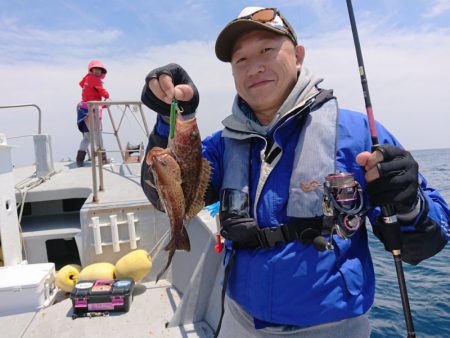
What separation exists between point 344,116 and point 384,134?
26cm

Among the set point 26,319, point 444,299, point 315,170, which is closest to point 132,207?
point 26,319

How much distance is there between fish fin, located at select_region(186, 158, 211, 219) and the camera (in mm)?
2350

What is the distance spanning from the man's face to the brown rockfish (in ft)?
1.41

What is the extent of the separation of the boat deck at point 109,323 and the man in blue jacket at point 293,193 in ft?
7.01

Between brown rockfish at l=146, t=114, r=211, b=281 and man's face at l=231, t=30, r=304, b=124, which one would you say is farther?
brown rockfish at l=146, t=114, r=211, b=281

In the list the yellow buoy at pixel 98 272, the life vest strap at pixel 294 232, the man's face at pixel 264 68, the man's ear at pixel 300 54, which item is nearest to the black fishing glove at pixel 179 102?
the man's face at pixel 264 68

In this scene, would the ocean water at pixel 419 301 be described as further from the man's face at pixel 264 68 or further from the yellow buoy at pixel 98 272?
the man's face at pixel 264 68

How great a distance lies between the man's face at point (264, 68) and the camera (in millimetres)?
2154

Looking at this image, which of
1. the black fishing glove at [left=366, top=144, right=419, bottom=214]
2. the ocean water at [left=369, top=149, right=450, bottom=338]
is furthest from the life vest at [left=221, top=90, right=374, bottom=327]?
the ocean water at [left=369, top=149, right=450, bottom=338]

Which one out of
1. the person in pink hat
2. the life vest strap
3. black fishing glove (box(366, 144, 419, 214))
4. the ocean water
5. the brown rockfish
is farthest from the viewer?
the person in pink hat

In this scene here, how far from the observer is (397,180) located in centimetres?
188

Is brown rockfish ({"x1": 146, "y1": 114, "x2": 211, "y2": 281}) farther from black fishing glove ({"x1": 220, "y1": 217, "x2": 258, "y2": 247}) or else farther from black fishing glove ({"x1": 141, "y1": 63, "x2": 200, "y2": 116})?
black fishing glove ({"x1": 220, "y1": 217, "x2": 258, "y2": 247})

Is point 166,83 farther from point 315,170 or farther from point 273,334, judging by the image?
point 273,334

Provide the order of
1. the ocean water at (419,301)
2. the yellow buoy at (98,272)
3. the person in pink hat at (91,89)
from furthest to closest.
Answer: the person in pink hat at (91,89), the ocean water at (419,301), the yellow buoy at (98,272)
